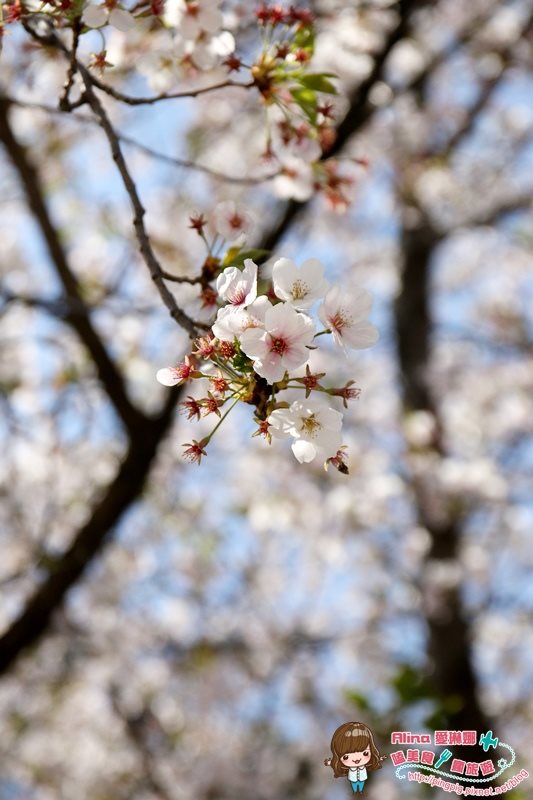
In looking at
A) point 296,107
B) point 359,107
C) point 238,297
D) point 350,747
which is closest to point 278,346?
point 238,297

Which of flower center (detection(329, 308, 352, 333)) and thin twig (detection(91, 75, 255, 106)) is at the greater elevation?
thin twig (detection(91, 75, 255, 106))

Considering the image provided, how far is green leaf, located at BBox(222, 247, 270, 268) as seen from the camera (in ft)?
4.22

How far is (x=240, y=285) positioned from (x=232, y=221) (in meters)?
0.44

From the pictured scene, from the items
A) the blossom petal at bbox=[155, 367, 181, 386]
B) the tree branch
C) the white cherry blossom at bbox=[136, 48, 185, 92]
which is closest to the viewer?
the blossom petal at bbox=[155, 367, 181, 386]

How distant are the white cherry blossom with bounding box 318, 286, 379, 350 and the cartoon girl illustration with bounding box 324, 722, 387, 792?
3.11ft

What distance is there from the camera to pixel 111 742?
6957 mm

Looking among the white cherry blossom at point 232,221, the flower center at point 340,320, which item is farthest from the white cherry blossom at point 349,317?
the white cherry blossom at point 232,221

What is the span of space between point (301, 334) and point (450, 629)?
14.0 ft

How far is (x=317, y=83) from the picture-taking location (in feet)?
4.95

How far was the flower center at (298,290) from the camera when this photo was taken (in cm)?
111

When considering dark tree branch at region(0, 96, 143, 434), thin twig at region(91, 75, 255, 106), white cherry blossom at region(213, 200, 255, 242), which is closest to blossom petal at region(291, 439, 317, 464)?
white cherry blossom at region(213, 200, 255, 242)

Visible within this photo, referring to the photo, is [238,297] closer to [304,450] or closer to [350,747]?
[304,450]

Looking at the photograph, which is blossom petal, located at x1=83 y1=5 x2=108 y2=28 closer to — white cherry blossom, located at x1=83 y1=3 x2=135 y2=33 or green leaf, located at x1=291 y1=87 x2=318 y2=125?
white cherry blossom, located at x1=83 y1=3 x2=135 y2=33

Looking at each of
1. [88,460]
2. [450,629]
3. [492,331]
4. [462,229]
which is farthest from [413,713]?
[492,331]
